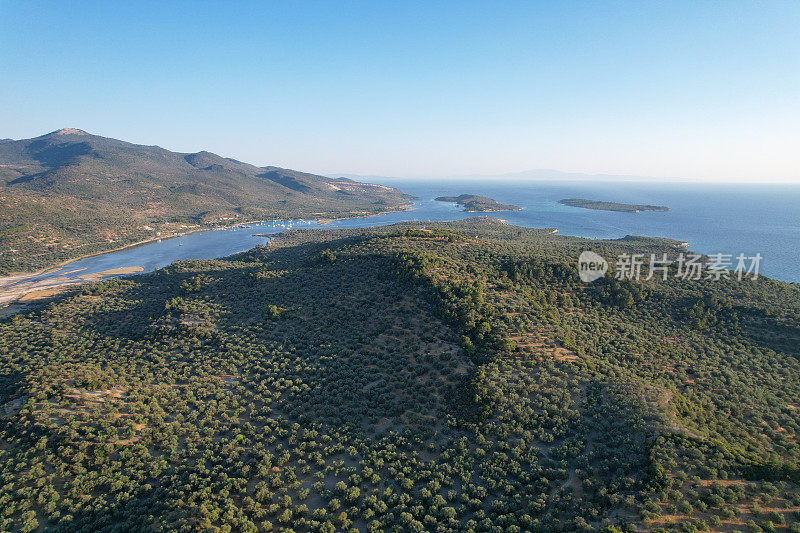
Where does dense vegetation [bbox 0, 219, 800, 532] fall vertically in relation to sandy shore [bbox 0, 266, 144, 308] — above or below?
above

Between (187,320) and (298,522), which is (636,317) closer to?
(298,522)

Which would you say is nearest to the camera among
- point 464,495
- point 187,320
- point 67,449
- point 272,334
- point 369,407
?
point 464,495

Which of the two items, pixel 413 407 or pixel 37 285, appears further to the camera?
pixel 37 285

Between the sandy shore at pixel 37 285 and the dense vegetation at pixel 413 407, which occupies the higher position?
the dense vegetation at pixel 413 407

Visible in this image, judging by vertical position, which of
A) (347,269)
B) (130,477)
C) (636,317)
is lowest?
(130,477)

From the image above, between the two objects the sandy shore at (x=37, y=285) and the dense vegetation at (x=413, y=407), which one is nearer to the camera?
the dense vegetation at (x=413, y=407)

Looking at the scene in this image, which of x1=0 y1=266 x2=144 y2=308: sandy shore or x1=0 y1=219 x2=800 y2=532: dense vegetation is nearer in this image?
x1=0 y1=219 x2=800 y2=532: dense vegetation

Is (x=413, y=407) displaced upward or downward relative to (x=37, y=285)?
upward

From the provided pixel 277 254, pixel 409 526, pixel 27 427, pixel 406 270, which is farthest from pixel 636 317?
pixel 277 254
